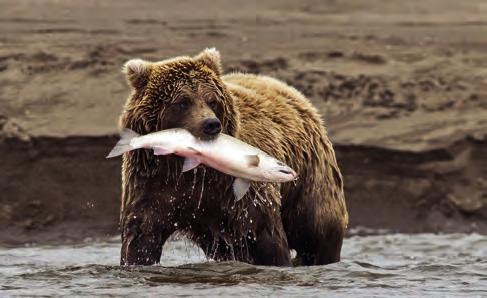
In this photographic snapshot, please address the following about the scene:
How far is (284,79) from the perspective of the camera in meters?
14.7

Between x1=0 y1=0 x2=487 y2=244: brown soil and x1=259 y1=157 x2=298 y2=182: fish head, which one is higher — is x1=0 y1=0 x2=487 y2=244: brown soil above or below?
above

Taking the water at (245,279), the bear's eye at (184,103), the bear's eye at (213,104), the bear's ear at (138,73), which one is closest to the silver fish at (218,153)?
the bear's eye at (184,103)

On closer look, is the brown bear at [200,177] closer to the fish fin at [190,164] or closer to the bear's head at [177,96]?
the bear's head at [177,96]

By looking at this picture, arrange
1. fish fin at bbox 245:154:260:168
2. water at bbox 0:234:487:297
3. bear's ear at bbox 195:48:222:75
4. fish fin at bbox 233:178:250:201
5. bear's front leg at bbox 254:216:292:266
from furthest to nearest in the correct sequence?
1. bear's front leg at bbox 254:216:292:266
2. bear's ear at bbox 195:48:222:75
3. water at bbox 0:234:487:297
4. fish fin at bbox 233:178:250:201
5. fish fin at bbox 245:154:260:168

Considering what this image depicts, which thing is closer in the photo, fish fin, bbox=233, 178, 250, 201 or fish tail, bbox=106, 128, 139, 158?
fish tail, bbox=106, 128, 139, 158

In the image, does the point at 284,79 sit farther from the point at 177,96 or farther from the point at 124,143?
the point at 124,143

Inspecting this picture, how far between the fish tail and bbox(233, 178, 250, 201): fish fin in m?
0.64

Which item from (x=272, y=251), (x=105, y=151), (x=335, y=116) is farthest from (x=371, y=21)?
(x=272, y=251)

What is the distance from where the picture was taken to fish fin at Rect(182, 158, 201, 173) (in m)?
8.71

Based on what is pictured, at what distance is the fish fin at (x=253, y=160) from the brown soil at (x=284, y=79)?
4726 millimetres

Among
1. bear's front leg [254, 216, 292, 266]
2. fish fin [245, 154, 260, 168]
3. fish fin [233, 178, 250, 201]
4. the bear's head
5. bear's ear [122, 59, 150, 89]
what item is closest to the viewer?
fish fin [245, 154, 260, 168]

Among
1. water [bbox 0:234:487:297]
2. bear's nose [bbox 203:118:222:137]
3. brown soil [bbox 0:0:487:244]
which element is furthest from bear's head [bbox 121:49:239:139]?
brown soil [bbox 0:0:487:244]

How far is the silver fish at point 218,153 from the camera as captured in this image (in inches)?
341

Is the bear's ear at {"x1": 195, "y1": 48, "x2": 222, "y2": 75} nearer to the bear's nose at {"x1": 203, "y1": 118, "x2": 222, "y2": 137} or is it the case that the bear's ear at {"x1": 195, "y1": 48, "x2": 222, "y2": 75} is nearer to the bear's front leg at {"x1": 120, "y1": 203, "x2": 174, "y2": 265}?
the bear's nose at {"x1": 203, "y1": 118, "x2": 222, "y2": 137}
